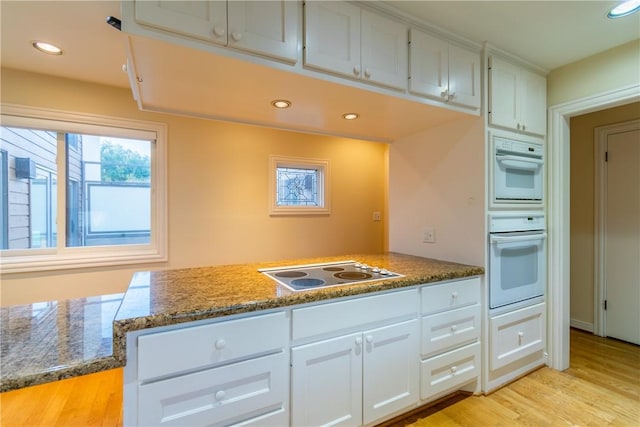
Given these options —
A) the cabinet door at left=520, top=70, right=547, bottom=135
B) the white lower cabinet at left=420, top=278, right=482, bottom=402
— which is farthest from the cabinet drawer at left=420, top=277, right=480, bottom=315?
the cabinet door at left=520, top=70, right=547, bottom=135

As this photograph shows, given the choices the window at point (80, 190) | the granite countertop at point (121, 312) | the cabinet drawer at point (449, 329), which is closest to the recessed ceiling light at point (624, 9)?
the granite countertop at point (121, 312)

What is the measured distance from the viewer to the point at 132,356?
109 centimetres

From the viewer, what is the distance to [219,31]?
1219 mm

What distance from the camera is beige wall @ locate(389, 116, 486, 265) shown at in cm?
208

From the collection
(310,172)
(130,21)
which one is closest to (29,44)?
(130,21)

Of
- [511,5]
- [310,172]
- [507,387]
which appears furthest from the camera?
[310,172]

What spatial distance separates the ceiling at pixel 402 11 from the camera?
1631mm

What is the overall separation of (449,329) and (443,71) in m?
1.59

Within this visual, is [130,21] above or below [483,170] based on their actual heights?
above

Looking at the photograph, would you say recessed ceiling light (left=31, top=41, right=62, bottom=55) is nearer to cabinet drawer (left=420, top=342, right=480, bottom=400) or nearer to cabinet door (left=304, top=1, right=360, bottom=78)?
cabinet door (left=304, top=1, right=360, bottom=78)

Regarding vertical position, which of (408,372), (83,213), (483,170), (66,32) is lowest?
(408,372)

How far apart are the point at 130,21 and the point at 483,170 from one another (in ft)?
6.73

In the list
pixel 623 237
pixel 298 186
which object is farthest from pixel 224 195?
pixel 623 237

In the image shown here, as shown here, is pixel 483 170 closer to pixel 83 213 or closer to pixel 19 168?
pixel 83 213
